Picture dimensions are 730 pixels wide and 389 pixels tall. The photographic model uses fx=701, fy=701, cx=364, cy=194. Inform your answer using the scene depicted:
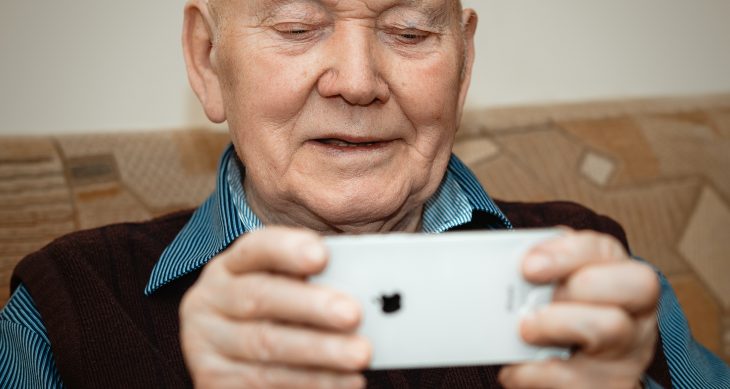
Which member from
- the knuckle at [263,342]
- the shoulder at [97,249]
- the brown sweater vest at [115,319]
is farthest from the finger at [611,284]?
the shoulder at [97,249]

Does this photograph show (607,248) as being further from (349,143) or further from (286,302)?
(349,143)

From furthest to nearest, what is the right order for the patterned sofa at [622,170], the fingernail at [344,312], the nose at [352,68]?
the patterned sofa at [622,170] < the nose at [352,68] < the fingernail at [344,312]

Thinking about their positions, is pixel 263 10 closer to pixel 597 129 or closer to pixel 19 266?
pixel 19 266

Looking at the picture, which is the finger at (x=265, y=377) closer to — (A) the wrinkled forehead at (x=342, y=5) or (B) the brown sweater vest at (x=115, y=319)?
(B) the brown sweater vest at (x=115, y=319)

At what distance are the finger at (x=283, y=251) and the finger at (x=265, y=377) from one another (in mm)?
106

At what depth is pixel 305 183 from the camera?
1.09 m

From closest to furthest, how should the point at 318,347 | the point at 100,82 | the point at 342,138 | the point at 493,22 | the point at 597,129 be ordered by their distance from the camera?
1. the point at 318,347
2. the point at 342,138
3. the point at 100,82
4. the point at 597,129
5. the point at 493,22

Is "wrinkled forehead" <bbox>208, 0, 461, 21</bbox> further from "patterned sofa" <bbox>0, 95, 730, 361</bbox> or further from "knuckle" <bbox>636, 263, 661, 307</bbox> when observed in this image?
"knuckle" <bbox>636, 263, 661, 307</bbox>

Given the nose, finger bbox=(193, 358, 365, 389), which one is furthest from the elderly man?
finger bbox=(193, 358, 365, 389)

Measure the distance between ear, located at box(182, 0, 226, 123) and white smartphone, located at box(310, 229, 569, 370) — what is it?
0.65 m

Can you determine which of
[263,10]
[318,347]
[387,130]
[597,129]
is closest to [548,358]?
[318,347]

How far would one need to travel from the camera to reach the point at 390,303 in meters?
0.69

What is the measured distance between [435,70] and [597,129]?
68 centimetres

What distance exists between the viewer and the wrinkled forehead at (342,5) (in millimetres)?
1046
